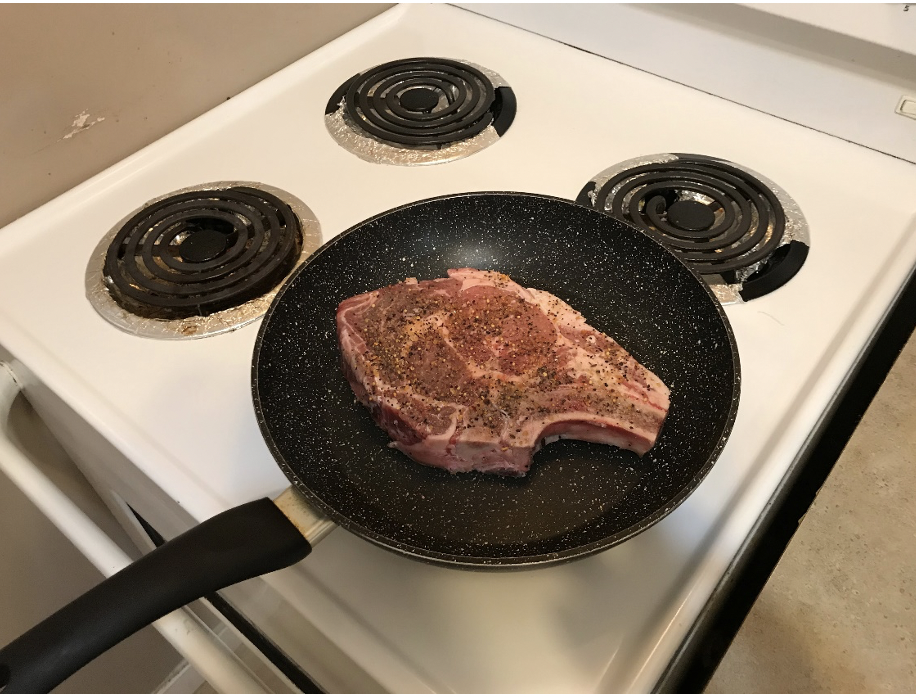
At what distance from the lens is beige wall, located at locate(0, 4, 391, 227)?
2.47 ft

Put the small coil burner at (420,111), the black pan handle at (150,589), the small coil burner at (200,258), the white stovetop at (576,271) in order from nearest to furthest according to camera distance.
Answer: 1. the black pan handle at (150,589)
2. the white stovetop at (576,271)
3. the small coil burner at (200,258)
4. the small coil burner at (420,111)

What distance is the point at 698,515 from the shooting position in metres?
0.54

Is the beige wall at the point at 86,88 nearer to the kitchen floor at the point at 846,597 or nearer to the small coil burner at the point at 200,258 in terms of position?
the small coil burner at the point at 200,258

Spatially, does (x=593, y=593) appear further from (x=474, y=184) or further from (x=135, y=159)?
(x=135, y=159)

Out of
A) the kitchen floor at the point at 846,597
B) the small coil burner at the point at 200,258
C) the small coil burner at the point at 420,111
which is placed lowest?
the kitchen floor at the point at 846,597

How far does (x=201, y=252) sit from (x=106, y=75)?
0.92ft

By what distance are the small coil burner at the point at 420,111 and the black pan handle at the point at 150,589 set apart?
56cm

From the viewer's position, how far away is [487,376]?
2.00 ft

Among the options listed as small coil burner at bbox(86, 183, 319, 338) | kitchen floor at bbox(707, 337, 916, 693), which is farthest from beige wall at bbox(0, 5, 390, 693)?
kitchen floor at bbox(707, 337, 916, 693)

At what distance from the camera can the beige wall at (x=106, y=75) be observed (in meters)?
0.75

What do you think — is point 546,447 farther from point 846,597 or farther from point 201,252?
point 201,252

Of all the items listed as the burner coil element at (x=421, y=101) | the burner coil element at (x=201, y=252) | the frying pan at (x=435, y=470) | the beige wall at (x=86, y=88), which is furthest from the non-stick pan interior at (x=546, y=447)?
the beige wall at (x=86, y=88)

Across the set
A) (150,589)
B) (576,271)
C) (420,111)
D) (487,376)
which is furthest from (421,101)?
(150,589)

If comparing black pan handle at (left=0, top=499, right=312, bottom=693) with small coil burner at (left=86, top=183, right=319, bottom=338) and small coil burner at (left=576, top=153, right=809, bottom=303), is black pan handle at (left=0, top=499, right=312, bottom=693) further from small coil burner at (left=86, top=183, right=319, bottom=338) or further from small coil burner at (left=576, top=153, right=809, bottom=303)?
small coil burner at (left=576, top=153, right=809, bottom=303)
